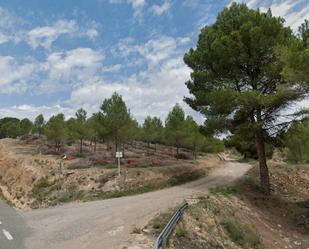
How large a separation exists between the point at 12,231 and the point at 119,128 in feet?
81.9

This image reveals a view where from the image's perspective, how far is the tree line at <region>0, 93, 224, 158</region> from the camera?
131ft

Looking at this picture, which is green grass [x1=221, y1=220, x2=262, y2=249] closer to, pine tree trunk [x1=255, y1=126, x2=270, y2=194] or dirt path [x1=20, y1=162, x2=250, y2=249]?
dirt path [x1=20, y1=162, x2=250, y2=249]

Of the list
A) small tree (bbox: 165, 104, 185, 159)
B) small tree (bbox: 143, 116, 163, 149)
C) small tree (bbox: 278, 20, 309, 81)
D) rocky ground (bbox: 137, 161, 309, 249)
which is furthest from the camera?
small tree (bbox: 143, 116, 163, 149)

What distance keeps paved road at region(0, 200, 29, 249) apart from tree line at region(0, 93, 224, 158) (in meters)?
14.7

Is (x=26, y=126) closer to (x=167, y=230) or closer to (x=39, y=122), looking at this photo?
(x=39, y=122)

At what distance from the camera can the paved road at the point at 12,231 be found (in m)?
12.7

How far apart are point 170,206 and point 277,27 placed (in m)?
13.9

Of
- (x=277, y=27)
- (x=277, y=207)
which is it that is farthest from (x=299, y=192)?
(x=277, y=27)

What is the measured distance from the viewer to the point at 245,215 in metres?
20.6

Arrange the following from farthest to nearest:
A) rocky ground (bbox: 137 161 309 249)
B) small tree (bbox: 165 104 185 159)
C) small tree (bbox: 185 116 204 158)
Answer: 1. small tree (bbox: 185 116 204 158)
2. small tree (bbox: 165 104 185 159)
3. rocky ground (bbox: 137 161 309 249)

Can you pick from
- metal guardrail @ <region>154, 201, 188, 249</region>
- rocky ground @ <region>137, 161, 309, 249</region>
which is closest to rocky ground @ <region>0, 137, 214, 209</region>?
rocky ground @ <region>137, 161, 309, 249</region>

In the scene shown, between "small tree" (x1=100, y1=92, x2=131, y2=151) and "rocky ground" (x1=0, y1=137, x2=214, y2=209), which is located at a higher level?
"small tree" (x1=100, y1=92, x2=131, y2=151)

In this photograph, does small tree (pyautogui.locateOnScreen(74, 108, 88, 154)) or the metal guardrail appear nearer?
the metal guardrail

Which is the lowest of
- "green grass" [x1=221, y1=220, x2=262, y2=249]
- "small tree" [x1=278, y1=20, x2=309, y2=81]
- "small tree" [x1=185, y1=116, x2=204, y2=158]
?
"green grass" [x1=221, y1=220, x2=262, y2=249]
